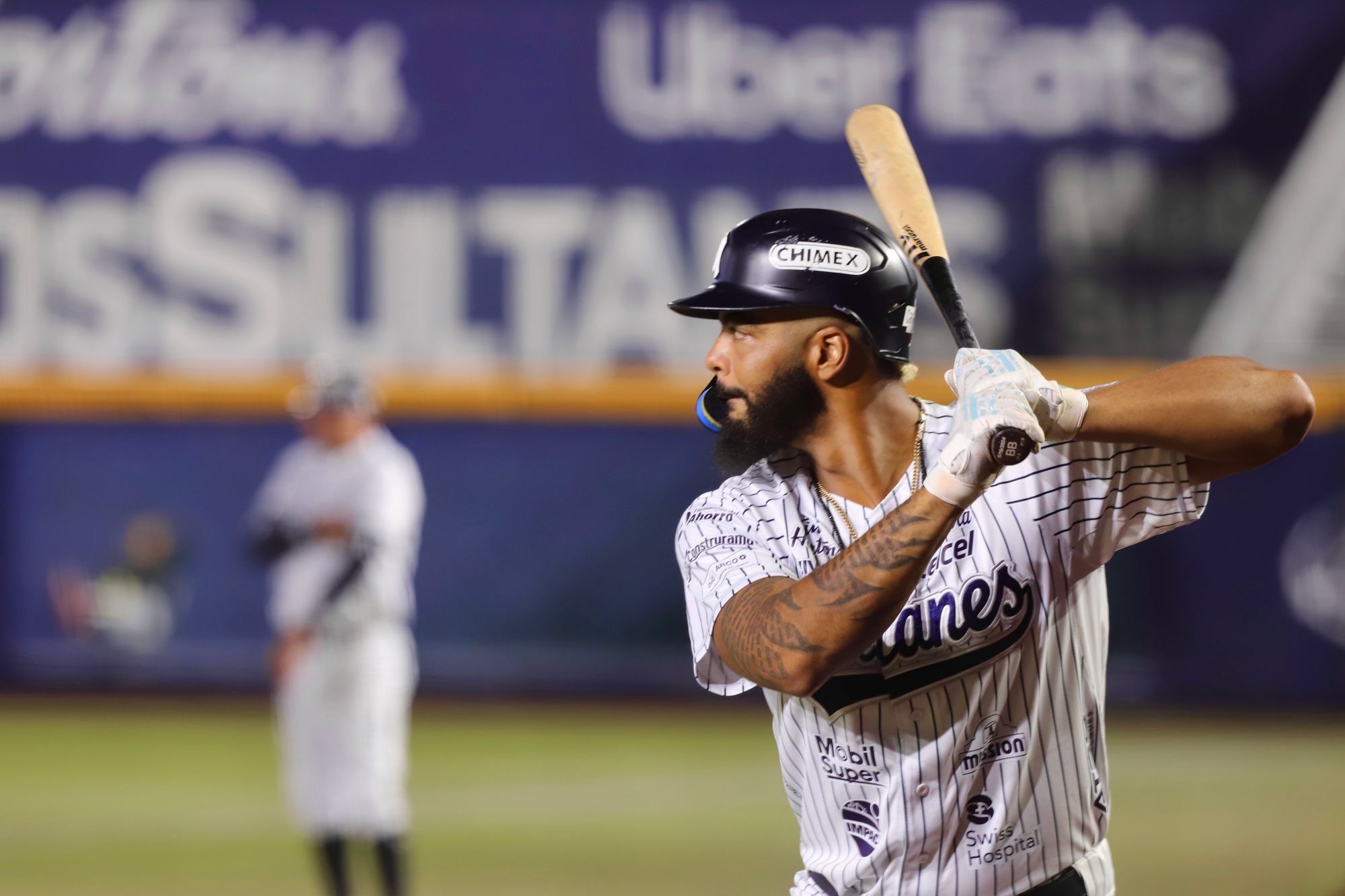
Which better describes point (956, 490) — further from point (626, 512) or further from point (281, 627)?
point (626, 512)

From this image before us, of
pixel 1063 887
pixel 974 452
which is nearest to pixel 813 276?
pixel 974 452

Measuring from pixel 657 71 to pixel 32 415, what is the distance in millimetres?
5548

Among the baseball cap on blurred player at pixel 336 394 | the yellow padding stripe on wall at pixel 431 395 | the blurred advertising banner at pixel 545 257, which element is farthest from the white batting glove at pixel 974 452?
the blurred advertising banner at pixel 545 257

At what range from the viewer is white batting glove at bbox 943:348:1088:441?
188 centimetres

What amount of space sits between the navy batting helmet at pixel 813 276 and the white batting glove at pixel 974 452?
1.47 ft

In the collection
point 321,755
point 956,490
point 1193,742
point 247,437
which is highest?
point 247,437

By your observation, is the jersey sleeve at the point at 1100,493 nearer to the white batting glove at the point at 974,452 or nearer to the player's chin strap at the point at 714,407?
the white batting glove at the point at 974,452

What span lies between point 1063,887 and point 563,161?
967 centimetres

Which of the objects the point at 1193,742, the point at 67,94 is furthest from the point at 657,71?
the point at 1193,742

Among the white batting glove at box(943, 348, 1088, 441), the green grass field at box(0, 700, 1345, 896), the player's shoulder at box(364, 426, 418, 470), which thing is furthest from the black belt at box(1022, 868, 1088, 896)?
the player's shoulder at box(364, 426, 418, 470)

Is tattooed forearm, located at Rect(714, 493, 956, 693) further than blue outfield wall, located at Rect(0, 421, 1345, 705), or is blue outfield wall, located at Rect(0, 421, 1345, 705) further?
blue outfield wall, located at Rect(0, 421, 1345, 705)

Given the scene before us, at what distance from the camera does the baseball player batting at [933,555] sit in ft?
6.47

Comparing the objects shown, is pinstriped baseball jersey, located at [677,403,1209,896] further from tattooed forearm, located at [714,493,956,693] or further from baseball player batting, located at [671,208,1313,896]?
tattooed forearm, located at [714,493,956,693]

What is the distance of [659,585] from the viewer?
11172 millimetres
